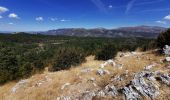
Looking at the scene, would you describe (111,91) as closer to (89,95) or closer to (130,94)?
(130,94)

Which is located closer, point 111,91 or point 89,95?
point 111,91

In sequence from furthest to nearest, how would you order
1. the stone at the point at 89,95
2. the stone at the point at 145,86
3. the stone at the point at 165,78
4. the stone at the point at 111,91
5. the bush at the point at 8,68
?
the bush at the point at 8,68, the stone at the point at 89,95, the stone at the point at 111,91, the stone at the point at 165,78, the stone at the point at 145,86

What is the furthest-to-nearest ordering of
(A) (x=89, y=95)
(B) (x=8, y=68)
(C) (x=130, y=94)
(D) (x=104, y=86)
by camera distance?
(B) (x=8, y=68), (D) (x=104, y=86), (A) (x=89, y=95), (C) (x=130, y=94)

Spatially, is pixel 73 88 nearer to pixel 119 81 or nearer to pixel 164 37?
pixel 119 81

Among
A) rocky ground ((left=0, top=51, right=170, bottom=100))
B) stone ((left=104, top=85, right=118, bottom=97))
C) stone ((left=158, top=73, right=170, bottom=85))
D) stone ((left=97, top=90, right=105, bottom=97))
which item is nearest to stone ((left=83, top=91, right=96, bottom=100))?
rocky ground ((left=0, top=51, right=170, bottom=100))

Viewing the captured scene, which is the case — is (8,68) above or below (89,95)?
below

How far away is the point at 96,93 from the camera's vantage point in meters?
18.9

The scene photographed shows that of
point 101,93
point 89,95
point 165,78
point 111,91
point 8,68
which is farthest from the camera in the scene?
point 8,68

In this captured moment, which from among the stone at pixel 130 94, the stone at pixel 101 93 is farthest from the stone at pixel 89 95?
the stone at pixel 130 94

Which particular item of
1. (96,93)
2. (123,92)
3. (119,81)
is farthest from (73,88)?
(123,92)

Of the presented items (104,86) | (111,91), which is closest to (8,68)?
(104,86)

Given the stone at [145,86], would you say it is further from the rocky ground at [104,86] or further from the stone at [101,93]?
the stone at [101,93]

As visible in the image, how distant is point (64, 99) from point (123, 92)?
22.3 feet

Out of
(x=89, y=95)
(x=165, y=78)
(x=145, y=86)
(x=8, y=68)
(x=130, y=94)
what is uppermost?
(x=165, y=78)
